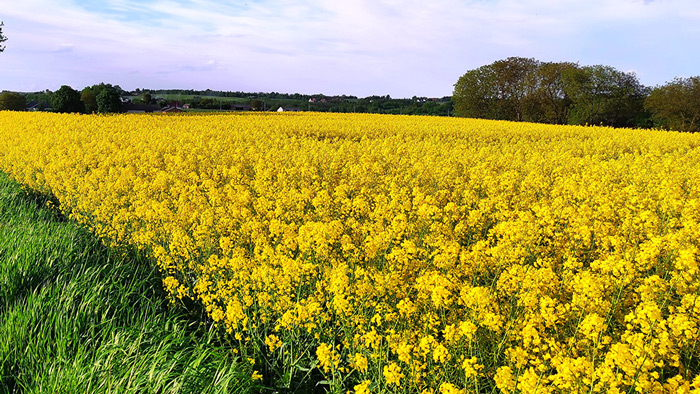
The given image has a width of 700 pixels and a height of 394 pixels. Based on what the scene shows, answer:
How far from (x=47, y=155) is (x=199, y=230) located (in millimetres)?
7811

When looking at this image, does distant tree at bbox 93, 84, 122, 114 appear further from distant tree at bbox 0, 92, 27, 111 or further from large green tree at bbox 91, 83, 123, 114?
distant tree at bbox 0, 92, 27, 111

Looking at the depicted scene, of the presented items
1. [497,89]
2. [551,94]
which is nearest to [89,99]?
[497,89]

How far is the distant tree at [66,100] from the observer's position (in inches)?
1778

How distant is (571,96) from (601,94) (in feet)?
9.34

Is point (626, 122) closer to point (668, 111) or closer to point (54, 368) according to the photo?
point (668, 111)

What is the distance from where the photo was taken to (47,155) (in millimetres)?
10281

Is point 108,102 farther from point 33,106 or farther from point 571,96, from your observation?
point 571,96

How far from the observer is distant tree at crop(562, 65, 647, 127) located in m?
47.5

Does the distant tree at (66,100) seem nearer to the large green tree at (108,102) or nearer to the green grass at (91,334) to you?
the large green tree at (108,102)

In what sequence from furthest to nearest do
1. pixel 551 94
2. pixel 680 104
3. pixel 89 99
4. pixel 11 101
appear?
pixel 11 101, pixel 89 99, pixel 551 94, pixel 680 104

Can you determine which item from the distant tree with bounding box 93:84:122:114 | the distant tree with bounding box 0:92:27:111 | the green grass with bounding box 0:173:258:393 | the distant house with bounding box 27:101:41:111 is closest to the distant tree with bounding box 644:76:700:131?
the green grass with bounding box 0:173:258:393

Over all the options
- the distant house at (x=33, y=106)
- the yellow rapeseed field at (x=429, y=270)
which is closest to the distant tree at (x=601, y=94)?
the yellow rapeseed field at (x=429, y=270)

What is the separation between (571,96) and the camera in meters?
49.2

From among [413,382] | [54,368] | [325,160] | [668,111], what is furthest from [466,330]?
[668,111]
